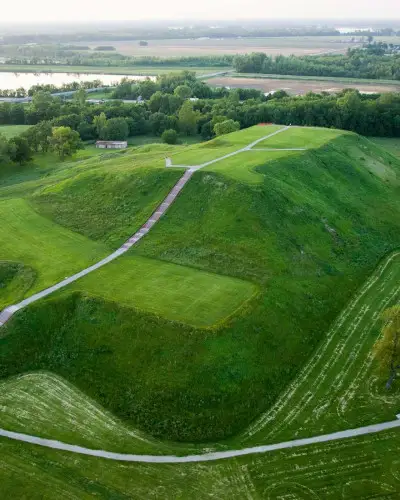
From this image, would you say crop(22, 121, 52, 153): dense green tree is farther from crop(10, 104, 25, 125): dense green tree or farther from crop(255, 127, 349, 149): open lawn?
crop(255, 127, 349, 149): open lawn

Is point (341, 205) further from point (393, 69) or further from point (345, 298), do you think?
point (393, 69)

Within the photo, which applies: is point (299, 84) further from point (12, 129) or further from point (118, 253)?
point (118, 253)

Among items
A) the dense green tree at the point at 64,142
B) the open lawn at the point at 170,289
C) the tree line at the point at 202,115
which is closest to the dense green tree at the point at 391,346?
the open lawn at the point at 170,289

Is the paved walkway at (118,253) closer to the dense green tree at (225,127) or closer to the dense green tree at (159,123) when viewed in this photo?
the dense green tree at (225,127)

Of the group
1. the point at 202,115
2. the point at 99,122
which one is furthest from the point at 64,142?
the point at 202,115

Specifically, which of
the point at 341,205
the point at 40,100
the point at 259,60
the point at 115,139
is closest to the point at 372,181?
the point at 341,205

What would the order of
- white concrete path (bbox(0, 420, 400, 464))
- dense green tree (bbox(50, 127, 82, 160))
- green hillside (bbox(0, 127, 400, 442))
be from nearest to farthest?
white concrete path (bbox(0, 420, 400, 464)), green hillside (bbox(0, 127, 400, 442)), dense green tree (bbox(50, 127, 82, 160))

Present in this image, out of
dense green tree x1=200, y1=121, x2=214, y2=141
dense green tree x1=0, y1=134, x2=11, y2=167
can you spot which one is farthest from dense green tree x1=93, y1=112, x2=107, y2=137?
dense green tree x1=0, y1=134, x2=11, y2=167
